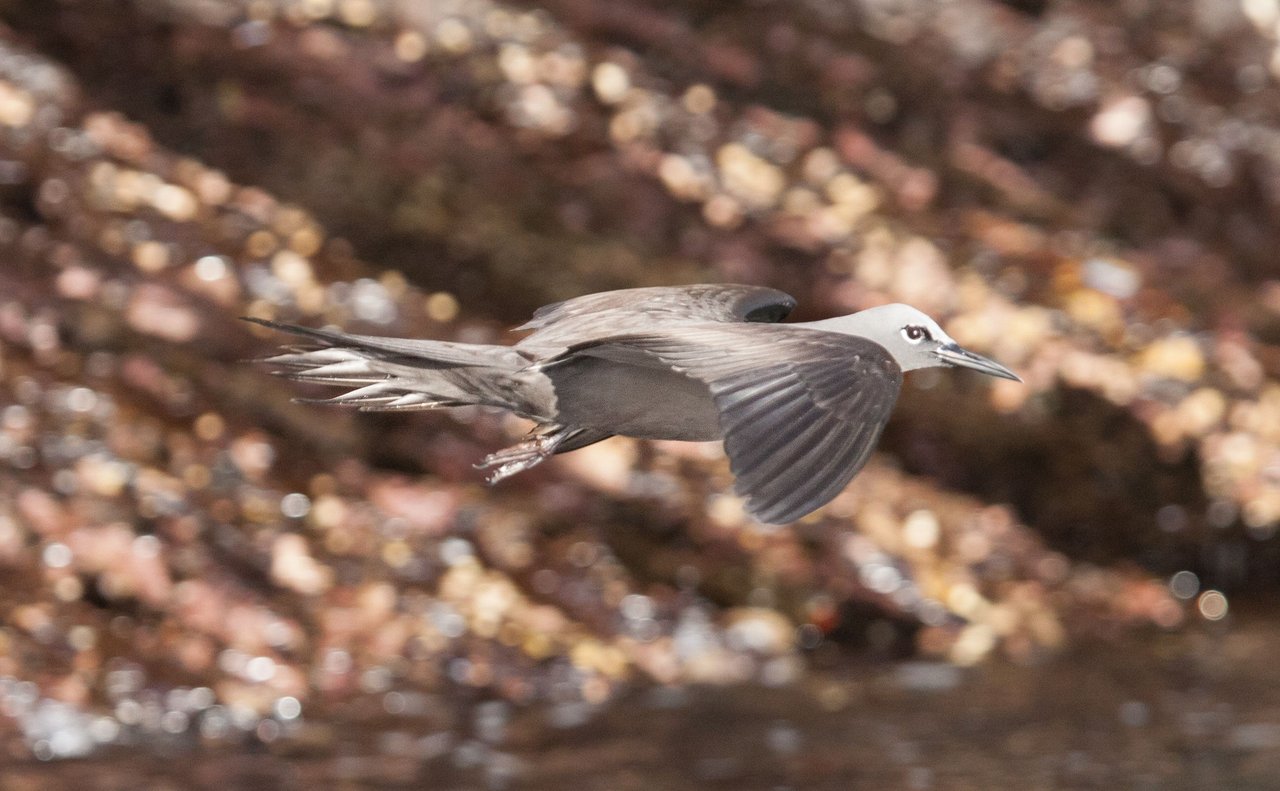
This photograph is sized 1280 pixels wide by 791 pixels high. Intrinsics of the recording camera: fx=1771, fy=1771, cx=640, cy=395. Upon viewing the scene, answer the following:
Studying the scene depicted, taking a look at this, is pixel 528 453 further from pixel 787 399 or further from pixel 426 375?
pixel 787 399

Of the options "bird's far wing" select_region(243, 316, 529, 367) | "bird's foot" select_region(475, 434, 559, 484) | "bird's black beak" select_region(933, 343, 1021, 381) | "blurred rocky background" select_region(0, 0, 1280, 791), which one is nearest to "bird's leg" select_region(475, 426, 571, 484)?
"bird's foot" select_region(475, 434, 559, 484)

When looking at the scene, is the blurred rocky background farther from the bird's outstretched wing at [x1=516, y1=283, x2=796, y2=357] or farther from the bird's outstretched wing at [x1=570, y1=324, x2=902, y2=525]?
the bird's outstretched wing at [x1=570, y1=324, x2=902, y2=525]

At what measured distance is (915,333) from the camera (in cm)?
468

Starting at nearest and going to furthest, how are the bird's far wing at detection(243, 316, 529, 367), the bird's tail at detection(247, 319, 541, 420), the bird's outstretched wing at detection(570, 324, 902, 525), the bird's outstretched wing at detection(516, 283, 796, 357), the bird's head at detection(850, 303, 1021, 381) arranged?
the bird's outstretched wing at detection(570, 324, 902, 525) → the bird's far wing at detection(243, 316, 529, 367) → the bird's tail at detection(247, 319, 541, 420) → the bird's head at detection(850, 303, 1021, 381) → the bird's outstretched wing at detection(516, 283, 796, 357)

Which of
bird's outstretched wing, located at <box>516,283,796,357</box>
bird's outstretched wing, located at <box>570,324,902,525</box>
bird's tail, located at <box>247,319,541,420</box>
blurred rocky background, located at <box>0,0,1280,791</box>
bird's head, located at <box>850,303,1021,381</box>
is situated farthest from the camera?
blurred rocky background, located at <box>0,0,1280,791</box>

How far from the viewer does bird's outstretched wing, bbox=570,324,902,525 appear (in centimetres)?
384

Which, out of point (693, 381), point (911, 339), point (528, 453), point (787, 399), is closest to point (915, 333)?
point (911, 339)

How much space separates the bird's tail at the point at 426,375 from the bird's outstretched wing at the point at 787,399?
0.22 meters

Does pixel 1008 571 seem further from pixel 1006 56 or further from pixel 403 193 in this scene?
pixel 403 193

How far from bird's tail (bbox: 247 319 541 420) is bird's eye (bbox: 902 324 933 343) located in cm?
99

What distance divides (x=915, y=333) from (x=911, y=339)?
0.09ft

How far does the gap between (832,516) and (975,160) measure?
3.14 meters

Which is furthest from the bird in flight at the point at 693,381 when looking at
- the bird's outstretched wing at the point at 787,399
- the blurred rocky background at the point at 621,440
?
the blurred rocky background at the point at 621,440

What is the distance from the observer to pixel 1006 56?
45.2ft
